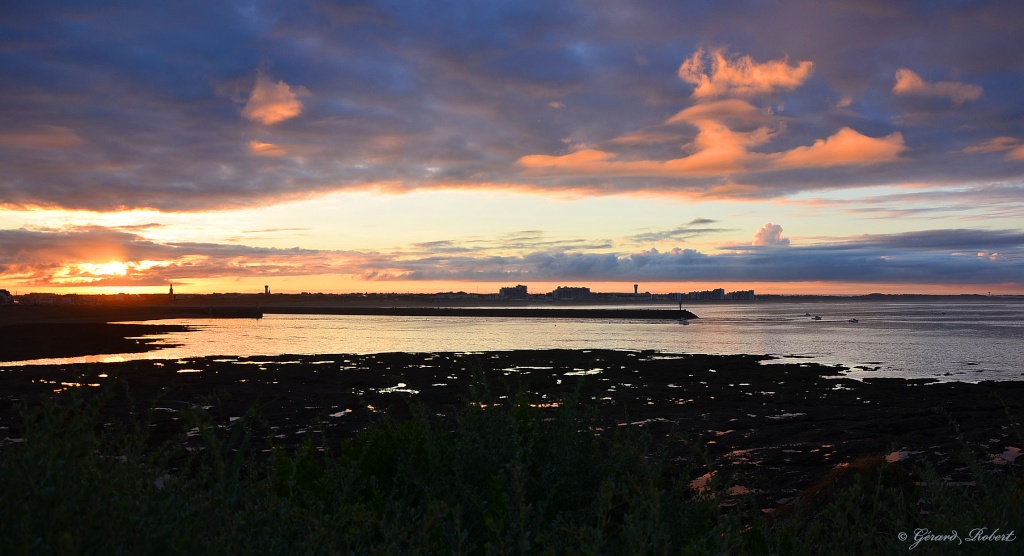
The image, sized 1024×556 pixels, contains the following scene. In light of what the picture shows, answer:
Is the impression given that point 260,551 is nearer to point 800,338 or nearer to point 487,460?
point 487,460

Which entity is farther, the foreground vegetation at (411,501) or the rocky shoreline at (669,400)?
the rocky shoreline at (669,400)

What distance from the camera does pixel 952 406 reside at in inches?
814

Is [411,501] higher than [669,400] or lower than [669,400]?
higher

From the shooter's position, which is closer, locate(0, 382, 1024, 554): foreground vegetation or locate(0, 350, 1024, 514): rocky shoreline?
locate(0, 382, 1024, 554): foreground vegetation

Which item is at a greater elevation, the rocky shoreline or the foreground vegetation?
the foreground vegetation

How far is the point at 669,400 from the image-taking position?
22547mm

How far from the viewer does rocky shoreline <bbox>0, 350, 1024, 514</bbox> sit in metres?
13.0

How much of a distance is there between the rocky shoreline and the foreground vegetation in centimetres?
58

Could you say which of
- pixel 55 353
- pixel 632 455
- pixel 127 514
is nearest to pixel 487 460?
pixel 632 455

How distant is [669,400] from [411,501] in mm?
17468

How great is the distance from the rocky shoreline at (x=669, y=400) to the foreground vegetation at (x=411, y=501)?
0.58 meters

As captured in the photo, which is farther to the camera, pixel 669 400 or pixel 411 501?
pixel 669 400

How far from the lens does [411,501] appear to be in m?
6.33

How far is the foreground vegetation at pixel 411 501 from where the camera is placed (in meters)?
3.42
